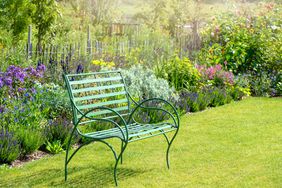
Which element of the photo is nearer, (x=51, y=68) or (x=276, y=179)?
(x=276, y=179)

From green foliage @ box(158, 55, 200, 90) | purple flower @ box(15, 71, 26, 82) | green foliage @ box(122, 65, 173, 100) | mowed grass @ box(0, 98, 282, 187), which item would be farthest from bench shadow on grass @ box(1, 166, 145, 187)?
green foliage @ box(158, 55, 200, 90)

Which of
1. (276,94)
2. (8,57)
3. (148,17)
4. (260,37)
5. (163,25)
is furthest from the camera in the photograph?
(148,17)

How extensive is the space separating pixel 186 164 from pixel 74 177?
4.11 feet

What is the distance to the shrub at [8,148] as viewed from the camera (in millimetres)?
5773

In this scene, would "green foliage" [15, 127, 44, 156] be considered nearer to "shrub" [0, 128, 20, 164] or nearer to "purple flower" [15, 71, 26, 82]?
"shrub" [0, 128, 20, 164]

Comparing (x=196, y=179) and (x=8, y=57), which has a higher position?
(x=8, y=57)

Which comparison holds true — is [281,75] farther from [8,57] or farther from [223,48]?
[8,57]

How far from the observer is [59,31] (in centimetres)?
1321

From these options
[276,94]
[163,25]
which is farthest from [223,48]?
[163,25]

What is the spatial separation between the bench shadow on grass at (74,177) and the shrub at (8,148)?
14.8 inches

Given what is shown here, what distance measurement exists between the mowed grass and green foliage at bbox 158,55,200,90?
226cm

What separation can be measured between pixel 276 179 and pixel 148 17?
2231 cm

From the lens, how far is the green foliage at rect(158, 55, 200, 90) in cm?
1040

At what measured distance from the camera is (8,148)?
228 inches
